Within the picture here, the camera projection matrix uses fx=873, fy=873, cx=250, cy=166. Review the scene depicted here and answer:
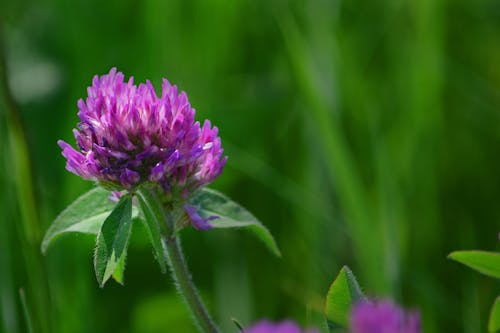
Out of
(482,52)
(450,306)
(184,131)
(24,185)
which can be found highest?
(482,52)

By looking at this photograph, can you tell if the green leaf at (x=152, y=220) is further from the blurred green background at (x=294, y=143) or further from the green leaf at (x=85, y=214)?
the blurred green background at (x=294, y=143)

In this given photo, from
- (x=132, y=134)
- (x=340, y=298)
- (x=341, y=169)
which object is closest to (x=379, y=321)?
(x=340, y=298)

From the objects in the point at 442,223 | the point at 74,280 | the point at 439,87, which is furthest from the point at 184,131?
the point at 439,87

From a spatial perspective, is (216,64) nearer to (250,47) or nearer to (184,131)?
(250,47)

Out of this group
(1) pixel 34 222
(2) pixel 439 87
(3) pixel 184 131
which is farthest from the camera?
(2) pixel 439 87

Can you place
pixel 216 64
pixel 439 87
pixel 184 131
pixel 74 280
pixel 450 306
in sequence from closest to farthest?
pixel 184 131 < pixel 450 306 < pixel 74 280 < pixel 439 87 < pixel 216 64

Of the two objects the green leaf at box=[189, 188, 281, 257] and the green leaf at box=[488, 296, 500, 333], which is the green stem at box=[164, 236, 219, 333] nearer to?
the green leaf at box=[189, 188, 281, 257]

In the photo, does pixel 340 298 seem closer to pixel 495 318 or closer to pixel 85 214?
pixel 495 318
